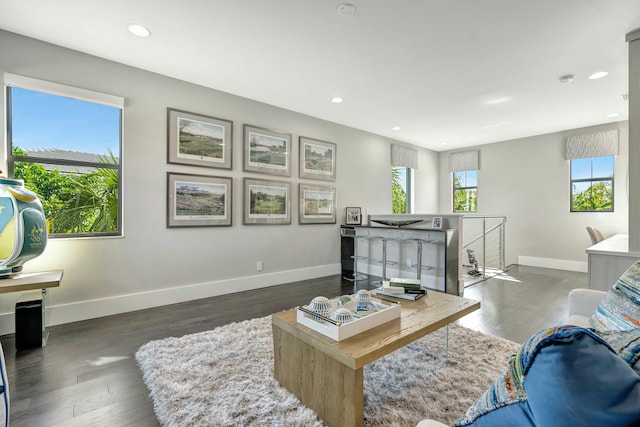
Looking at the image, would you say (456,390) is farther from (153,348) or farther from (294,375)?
(153,348)

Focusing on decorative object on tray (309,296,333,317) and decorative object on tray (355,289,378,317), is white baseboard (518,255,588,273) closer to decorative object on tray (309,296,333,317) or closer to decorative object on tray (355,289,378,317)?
decorative object on tray (355,289,378,317)

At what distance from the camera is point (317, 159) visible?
5020 millimetres

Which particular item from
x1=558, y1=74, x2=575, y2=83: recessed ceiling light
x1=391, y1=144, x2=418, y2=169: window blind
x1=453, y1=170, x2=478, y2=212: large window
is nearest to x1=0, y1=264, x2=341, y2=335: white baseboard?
x1=391, y1=144, x2=418, y2=169: window blind

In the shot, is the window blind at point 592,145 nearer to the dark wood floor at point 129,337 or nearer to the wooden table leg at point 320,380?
the dark wood floor at point 129,337

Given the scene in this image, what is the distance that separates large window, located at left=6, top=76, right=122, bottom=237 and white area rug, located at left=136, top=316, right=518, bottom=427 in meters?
1.68

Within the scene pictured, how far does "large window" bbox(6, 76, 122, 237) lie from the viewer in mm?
2803

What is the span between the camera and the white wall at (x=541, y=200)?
208 inches

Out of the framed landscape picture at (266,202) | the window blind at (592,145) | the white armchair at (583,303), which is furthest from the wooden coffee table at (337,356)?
the window blind at (592,145)

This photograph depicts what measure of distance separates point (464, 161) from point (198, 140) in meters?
6.14

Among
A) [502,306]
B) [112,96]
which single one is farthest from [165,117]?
[502,306]

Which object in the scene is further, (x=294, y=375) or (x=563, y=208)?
(x=563, y=208)

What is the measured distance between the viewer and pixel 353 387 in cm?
138

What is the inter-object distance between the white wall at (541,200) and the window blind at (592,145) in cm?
10

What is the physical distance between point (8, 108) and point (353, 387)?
3758 mm
